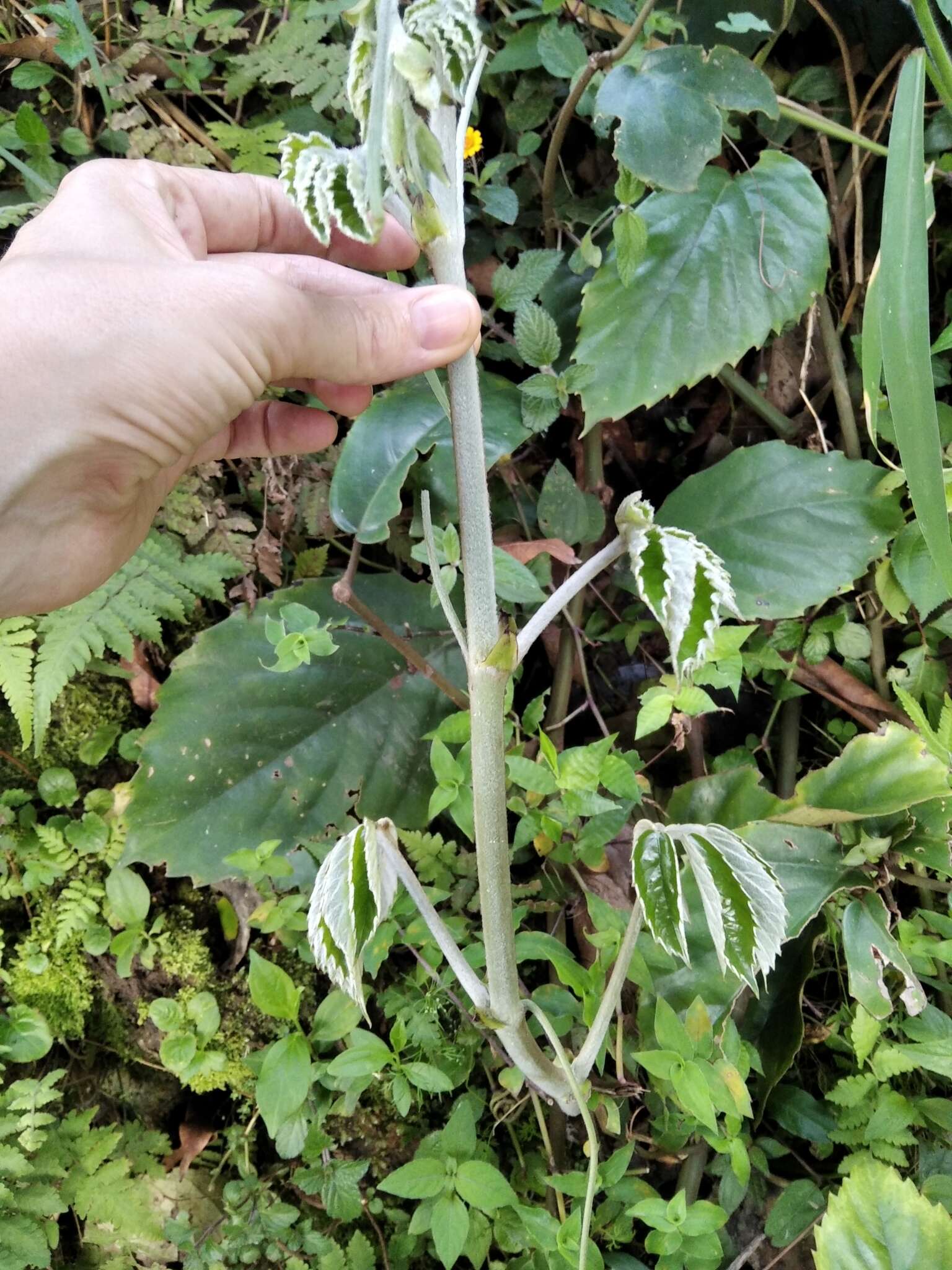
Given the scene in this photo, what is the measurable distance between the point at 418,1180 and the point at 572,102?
1118 millimetres

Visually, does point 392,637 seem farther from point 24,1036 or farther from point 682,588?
point 24,1036

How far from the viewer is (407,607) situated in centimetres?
107

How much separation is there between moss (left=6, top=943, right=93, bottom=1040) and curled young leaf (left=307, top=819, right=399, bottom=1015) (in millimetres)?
648

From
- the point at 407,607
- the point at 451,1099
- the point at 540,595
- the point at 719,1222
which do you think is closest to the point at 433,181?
the point at 540,595

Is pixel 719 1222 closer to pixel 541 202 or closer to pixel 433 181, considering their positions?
pixel 433 181

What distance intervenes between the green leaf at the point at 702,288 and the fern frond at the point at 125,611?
0.54 metres

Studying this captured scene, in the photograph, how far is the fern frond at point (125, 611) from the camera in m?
0.99

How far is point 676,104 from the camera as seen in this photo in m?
0.81

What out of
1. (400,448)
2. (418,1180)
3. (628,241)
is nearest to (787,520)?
(628,241)

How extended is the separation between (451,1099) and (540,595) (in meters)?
0.63

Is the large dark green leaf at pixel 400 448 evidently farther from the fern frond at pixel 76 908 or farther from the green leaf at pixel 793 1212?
the green leaf at pixel 793 1212

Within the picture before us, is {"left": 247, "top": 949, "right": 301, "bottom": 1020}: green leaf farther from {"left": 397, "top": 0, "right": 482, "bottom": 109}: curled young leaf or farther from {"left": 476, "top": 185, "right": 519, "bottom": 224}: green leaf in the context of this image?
{"left": 476, "top": 185, "right": 519, "bottom": 224}: green leaf

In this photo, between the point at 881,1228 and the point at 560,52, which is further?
the point at 560,52

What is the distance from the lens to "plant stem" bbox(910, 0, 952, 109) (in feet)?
1.88
